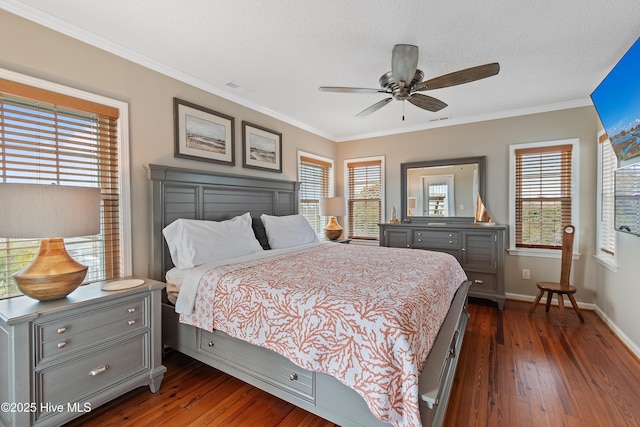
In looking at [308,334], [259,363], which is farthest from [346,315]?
[259,363]

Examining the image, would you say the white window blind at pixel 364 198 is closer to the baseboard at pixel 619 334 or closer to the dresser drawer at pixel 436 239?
the dresser drawer at pixel 436 239

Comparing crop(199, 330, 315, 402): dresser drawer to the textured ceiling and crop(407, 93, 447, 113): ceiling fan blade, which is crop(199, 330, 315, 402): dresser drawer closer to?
the textured ceiling

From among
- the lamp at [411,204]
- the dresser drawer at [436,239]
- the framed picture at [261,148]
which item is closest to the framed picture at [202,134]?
the framed picture at [261,148]

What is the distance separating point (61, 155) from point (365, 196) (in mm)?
4174

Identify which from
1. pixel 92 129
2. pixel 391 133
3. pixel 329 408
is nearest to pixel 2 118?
pixel 92 129

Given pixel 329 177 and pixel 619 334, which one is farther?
pixel 329 177

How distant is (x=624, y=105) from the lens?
2.41 metres

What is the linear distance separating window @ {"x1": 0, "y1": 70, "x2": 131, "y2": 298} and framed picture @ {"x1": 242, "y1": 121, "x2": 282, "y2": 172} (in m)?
1.37

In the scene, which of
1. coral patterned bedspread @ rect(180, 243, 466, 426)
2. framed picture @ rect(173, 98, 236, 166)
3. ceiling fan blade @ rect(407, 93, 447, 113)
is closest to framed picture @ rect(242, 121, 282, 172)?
framed picture @ rect(173, 98, 236, 166)

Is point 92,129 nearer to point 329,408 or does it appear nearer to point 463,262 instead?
point 329,408

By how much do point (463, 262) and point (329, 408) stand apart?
9.95 ft

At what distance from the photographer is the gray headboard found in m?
2.60

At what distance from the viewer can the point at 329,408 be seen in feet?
5.34

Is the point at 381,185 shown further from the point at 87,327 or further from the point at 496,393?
the point at 87,327
